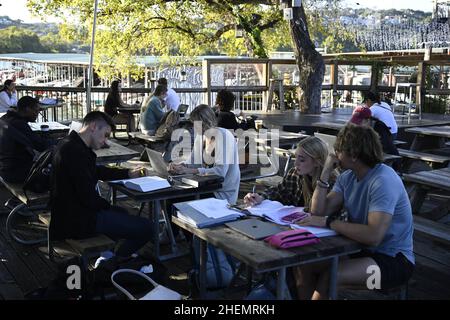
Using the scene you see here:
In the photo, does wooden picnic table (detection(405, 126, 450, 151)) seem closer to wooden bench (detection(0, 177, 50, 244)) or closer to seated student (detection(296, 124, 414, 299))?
seated student (detection(296, 124, 414, 299))

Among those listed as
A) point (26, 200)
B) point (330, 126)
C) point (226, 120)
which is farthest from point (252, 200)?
point (330, 126)

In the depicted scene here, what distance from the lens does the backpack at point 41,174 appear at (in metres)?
4.10

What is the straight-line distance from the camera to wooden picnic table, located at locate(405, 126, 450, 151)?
7738 mm

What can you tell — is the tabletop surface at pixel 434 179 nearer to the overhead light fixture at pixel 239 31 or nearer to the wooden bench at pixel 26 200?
the wooden bench at pixel 26 200

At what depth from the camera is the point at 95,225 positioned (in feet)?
11.7

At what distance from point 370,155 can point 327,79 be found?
1235cm

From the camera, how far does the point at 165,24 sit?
60.3 ft

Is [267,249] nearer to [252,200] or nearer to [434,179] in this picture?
[252,200]

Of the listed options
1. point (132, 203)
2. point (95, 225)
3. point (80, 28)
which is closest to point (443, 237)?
point (95, 225)

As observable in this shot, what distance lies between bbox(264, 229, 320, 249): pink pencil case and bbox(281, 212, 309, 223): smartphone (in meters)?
0.25

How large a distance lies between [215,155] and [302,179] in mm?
971

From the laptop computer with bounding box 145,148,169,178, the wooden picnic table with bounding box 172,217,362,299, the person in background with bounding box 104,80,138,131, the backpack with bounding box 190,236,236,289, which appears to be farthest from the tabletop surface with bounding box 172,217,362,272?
the person in background with bounding box 104,80,138,131
